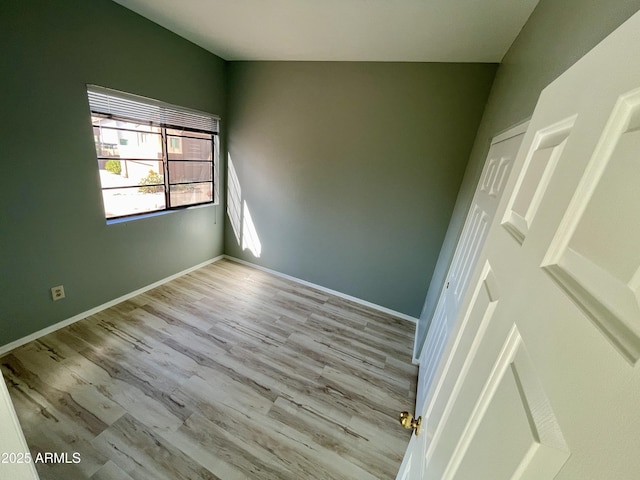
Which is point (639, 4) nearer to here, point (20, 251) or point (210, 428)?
point (210, 428)

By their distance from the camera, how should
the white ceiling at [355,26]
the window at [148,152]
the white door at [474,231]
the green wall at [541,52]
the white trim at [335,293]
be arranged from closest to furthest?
the green wall at [541,52]
the white door at [474,231]
the white ceiling at [355,26]
the window at [148,152]
the white trim at [335,293]

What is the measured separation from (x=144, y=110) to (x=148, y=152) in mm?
374

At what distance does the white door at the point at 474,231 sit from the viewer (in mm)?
1212

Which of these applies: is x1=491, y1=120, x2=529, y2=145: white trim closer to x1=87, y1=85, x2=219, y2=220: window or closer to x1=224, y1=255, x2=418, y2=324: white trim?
x1=224, y1=255, x2=418, y2=324: white trim

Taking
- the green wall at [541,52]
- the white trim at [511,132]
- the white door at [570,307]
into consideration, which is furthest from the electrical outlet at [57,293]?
the white trim at [511,132]

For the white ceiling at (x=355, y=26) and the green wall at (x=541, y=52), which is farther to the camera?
the white ceiling at (x=355, y=26)

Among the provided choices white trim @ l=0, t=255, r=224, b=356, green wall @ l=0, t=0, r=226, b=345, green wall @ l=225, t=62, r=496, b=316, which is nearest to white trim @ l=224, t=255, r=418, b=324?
green wall @ l=225, t=62, r=496, b=316

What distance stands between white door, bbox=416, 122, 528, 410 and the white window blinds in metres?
2.82

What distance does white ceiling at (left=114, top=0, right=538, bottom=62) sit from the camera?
151 cm

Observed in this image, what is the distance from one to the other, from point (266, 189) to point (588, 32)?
283 cm

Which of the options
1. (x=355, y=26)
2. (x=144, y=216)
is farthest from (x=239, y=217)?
(x=355, y=26)

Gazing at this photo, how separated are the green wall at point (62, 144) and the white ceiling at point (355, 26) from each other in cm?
31

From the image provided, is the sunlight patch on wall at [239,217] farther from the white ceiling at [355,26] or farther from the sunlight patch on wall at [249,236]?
the white ceiling at [355,26]

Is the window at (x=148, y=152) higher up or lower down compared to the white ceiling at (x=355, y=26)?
lower down
